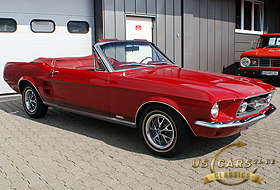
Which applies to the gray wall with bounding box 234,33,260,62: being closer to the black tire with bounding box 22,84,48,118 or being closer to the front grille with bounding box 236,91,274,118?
the front grille with bounding box 236,91,274,118

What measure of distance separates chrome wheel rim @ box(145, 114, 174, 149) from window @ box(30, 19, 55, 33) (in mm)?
5902

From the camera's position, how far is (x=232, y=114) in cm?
344

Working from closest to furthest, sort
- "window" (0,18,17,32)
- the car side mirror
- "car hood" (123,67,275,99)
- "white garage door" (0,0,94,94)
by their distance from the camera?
1. "car hood" (123,67,275,99)
2. "window" (0,18,17,32)
3. "white garage door" (0,0,94,94)
4. the car side mirror

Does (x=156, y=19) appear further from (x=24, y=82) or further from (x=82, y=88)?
(x=82, y=88)

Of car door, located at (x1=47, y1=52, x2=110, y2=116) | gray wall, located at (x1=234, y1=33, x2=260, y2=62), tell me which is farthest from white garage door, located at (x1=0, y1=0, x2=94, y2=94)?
gray wall, located at (x1=234, y1=33, x2=260, y2=62)

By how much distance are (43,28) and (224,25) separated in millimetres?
7645

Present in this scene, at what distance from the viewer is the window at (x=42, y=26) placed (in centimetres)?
840

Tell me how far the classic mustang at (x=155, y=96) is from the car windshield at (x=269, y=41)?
6878 millimetres

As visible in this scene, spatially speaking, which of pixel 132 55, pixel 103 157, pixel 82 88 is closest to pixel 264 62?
pixel 132 55

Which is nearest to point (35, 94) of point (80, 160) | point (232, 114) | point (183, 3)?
point (80, 160)

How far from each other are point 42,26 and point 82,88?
4.73 metres

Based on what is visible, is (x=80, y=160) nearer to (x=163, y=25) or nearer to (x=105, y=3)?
(x=105, y=3)

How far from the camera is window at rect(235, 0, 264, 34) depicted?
14008 millimetres

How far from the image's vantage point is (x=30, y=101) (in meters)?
5.78
